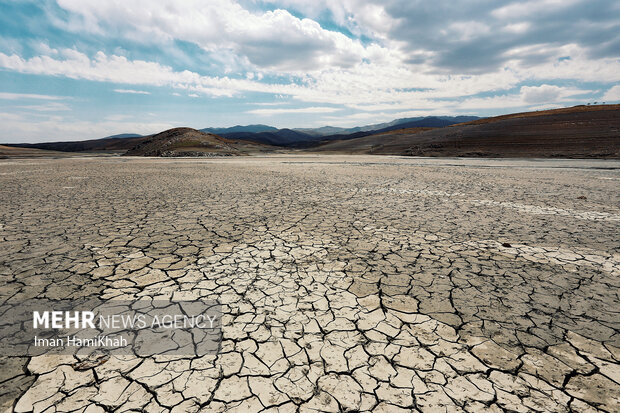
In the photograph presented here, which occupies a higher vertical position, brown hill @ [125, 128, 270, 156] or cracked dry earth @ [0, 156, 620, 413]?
brown hill @ [125, 128, 270, 156]

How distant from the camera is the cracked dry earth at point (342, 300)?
1942mm

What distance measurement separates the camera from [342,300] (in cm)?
308

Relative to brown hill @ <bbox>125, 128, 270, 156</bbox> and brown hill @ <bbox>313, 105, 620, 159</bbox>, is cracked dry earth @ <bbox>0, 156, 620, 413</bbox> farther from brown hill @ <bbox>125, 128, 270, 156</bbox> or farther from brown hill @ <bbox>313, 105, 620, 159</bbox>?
brown hill @ <bbox>125, 128, 270, 156</bbox>

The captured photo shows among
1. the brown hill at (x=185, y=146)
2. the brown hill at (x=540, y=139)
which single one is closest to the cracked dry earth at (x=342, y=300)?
the brown hill at (x=540, y=139)

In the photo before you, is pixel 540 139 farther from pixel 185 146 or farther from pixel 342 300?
pixel 185 146

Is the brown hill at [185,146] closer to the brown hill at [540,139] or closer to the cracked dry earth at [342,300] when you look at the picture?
the brown hill at [540,139]

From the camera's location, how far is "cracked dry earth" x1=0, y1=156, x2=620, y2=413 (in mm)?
1942

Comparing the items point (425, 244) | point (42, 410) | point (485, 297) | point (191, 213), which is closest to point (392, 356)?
point (485, 297)

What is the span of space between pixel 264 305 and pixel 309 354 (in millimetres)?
849

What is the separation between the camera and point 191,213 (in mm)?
6652

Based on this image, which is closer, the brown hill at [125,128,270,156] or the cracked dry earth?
the cracked dry earth

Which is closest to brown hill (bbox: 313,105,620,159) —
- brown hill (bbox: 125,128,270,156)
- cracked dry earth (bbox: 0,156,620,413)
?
brown hill (bbox: 125,128,270,156)

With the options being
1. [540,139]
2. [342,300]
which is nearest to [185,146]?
[342,300]

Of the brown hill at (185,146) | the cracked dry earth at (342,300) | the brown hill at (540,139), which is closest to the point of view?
the cracked dry earth at (342,300)
